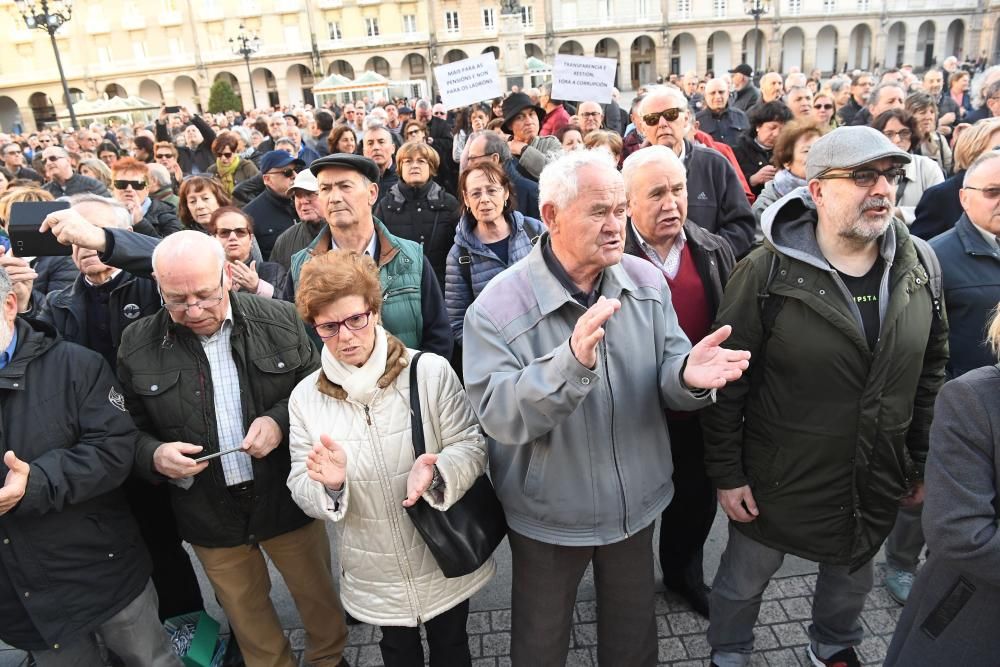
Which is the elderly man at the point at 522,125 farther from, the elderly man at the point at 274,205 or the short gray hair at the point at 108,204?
the short gray hair at the point at 108,204

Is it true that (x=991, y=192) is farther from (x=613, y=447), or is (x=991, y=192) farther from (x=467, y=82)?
(x=467, y=82)

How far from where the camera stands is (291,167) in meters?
5.65

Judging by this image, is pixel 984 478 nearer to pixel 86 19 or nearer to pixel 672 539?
pixel 672 539

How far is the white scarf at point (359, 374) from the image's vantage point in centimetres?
245

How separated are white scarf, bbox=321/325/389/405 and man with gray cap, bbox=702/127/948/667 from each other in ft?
4.55

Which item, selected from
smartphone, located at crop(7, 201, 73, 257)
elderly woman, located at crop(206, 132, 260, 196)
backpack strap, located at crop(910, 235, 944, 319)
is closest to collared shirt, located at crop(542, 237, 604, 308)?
backpack strap, located at crop(910, 235, 944, 319)

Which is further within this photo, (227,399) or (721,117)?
(721,117)

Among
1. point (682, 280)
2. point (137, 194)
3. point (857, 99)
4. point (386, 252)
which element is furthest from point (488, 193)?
point (857, 99)

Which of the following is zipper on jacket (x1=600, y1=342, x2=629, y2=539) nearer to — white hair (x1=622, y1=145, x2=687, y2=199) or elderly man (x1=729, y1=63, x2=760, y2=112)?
white hair (x1=622, y1=145, x2=687, y2=199)

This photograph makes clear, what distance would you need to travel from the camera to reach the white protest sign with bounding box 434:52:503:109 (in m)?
7.64

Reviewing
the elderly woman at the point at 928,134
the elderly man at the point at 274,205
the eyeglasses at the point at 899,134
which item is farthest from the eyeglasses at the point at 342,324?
the elderly woman at the point at 928,134

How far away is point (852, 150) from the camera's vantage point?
2.41 meters

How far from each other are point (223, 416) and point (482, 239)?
1.92 meters

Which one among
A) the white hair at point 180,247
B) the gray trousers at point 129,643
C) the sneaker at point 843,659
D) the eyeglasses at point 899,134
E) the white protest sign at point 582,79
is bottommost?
the sneaker at point 843,659
